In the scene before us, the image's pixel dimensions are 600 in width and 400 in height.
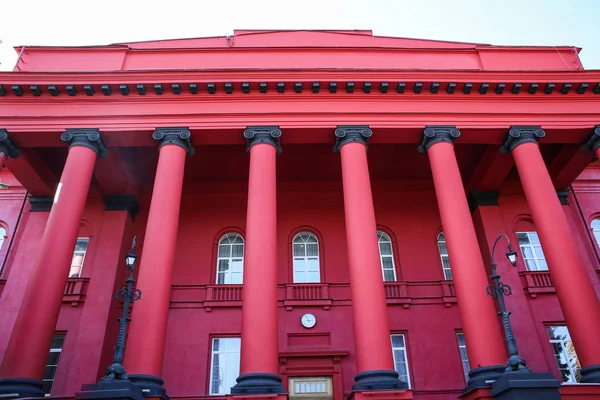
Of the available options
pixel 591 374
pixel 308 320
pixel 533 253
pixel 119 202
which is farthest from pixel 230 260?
pixel 591 374

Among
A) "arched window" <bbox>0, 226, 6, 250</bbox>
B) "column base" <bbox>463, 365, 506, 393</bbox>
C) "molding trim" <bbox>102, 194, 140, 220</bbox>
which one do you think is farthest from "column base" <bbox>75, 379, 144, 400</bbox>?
"arched window" <bbox>0, 226, 6, 250</bbox>

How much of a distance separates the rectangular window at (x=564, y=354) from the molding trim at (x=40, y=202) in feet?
57.0

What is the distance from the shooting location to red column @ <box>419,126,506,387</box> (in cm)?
1075

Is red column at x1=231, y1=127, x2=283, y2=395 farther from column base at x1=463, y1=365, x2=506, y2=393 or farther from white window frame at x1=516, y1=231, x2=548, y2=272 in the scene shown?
white window frame at x1=516, y1=231, x2=548, y2=272

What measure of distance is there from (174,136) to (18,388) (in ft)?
23.5

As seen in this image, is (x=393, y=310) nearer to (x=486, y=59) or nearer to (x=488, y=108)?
(x=488, y=108)

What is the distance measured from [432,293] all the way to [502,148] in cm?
526

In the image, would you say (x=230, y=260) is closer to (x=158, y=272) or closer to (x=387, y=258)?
(x=387, y=258)

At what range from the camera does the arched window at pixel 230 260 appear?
16816 mm

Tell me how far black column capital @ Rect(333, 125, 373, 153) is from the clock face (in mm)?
5538

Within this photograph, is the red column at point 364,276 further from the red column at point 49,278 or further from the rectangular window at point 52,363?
the rectangular window at point 52,363

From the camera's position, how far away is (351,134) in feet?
45.4

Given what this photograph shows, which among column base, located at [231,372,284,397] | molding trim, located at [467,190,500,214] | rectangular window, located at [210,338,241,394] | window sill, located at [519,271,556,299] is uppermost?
molding trim, located at [467,190,500,214]

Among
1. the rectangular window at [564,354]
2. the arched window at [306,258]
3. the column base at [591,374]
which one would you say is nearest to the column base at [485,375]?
the column base at [591,374]
